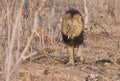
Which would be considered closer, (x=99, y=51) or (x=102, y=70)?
(x=102, y=70)

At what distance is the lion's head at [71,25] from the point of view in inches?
281

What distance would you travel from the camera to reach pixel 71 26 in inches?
281

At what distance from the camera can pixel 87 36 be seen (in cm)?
992

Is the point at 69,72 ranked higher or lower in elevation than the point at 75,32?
lower

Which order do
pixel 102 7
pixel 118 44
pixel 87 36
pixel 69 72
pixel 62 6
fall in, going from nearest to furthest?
pixel 69 72
pixel 118 44
pixel 87 36
pixel 102 7
pixel 62 6

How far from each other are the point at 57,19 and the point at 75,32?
3.95 meters

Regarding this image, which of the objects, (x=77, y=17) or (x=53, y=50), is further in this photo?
(x=53, y=50)

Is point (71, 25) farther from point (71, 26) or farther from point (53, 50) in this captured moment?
point (53, 50)

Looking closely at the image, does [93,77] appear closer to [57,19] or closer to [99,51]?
[99,51]

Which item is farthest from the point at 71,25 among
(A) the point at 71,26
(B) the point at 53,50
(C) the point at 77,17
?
(B) the point at 53,50

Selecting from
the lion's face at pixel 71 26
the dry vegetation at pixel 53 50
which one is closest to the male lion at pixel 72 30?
the lion's face at pixel 71 26

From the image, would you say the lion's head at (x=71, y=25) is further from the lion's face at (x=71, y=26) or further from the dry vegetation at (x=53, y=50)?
the dry vegetation at (x=53, y=50)

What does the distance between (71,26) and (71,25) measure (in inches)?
0.6

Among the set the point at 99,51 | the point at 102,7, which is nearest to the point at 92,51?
the point at 99,51
